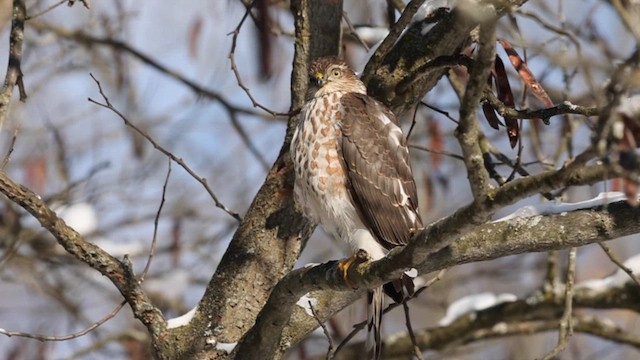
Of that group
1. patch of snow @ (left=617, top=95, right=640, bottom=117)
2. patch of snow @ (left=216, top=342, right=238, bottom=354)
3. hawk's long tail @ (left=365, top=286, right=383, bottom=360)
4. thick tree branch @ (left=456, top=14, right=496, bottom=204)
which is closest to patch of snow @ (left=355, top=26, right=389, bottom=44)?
hawk's long tail @ (left=365, top=286, right=383, bottom=360)

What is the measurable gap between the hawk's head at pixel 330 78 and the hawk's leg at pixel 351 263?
2.84 ft

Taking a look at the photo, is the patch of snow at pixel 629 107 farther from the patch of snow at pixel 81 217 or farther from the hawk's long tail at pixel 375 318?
the patch of snow at pixel 81 217

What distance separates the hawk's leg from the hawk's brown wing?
0.28 meters

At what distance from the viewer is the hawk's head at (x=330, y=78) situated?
14.2 ft

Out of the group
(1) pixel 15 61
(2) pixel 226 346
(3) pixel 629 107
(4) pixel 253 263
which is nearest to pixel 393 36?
(4) pixel 253 263

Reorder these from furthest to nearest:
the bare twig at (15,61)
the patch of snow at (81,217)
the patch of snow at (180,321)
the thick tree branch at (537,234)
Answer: the patch of snow at (81,217)
the patch of snow at (180,321)
the bare twig at (15,61)
the thick tree branch at (537,234)

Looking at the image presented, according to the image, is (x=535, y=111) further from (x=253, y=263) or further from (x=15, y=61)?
(x=15, y=61)

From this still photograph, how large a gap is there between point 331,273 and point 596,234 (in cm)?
93

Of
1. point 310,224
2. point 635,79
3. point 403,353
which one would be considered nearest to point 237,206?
point 403,353

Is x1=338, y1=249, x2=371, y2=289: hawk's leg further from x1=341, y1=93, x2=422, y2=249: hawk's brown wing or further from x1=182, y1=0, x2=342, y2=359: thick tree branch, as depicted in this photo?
x1=182, y1=0, x2=342, y2=359: thick tree branch

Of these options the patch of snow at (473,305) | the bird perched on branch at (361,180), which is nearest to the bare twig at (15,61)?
the bird perched on branch at (361,180)

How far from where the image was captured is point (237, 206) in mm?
8648

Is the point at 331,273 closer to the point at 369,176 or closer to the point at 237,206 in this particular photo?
the point at 369,176

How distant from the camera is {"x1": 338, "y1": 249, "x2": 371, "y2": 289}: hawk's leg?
3.49 metres
